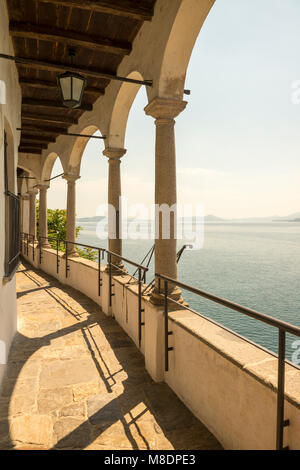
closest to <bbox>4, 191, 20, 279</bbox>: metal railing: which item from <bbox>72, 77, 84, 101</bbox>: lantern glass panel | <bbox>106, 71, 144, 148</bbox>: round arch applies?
<bbox>72, 77, 84, 101</bbox>: lantern glass panel

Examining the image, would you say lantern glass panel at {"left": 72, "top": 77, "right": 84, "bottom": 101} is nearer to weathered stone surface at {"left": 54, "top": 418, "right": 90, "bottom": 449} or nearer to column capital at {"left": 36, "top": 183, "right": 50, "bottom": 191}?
weathered stone surface at {"left": 54, "top": 418, "right": 90, "bottom": 449}

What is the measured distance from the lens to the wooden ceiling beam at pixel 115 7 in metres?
4.06

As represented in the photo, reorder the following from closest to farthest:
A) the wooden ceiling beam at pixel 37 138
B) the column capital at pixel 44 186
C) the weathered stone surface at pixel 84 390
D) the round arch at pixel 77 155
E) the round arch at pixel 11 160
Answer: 1. the weathered stone surface at pixel 84 390
2. the round arch at pixel 11 160
3. the round arch at pixel 77 155
4. the wooden ceiling beam at pixel 37 138
5. the column capital at pixel 44 186


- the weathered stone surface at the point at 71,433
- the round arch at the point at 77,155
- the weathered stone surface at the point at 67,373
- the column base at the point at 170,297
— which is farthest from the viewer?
the round arch at the point at 77,155

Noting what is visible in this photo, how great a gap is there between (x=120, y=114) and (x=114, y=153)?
2.69 feet

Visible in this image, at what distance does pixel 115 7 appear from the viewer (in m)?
4.12

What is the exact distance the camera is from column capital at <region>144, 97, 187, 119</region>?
4.05 metres

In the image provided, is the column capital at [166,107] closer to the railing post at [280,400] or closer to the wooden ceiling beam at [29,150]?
the railing post at [280,400]

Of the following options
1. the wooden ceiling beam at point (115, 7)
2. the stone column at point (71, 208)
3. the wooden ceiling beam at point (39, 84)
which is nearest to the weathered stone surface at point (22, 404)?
the wooden ceiling beam at point (115, 7)

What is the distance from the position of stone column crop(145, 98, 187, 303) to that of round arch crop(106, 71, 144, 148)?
7.09ft

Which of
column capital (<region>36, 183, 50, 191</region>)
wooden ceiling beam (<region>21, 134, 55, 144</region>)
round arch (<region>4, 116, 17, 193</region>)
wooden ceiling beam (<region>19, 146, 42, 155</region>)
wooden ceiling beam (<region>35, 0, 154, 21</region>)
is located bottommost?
round arch (<region>4, 116, 17, 193</region>)

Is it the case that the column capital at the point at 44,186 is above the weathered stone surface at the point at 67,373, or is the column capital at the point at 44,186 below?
above

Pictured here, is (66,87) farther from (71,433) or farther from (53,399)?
(71,433)

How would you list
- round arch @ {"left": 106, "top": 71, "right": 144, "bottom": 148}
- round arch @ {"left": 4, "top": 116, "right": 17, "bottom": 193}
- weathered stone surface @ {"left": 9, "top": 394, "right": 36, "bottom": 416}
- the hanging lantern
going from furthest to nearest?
round arch @ {"left": 106, "top": 71, "right": 144, "bottom": 148} < round arch @ {"left": 4, "top": 116, "right": 17, "bottom": 193} < the hanging lantern < weathered stone surface @ {"left": 9, "top": 394, "right": 36, "bottom": 416}
